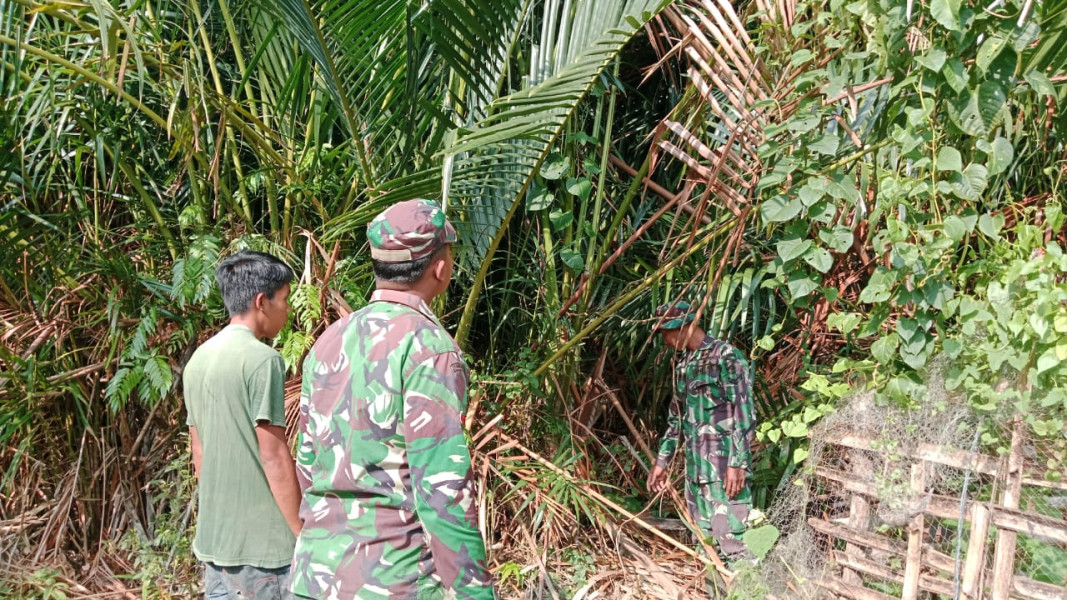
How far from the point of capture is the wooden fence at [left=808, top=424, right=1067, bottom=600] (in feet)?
7.20

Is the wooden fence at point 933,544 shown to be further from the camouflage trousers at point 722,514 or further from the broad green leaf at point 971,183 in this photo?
the camouflage trousers at point 722,514

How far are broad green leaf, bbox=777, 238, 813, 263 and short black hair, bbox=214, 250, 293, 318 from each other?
145 centimetres

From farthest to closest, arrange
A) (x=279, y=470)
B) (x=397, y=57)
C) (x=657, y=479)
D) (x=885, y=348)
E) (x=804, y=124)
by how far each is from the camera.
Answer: (x=657, y=479) < (x=397, y=57) < (x=885, y=348) < (x=804, y=124) < (x=279, y=470)

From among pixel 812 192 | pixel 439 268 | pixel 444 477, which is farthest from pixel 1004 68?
pixel 444 477

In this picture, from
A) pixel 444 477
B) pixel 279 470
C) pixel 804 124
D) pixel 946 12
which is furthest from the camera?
pixel 804 124

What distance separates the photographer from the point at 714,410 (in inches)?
156

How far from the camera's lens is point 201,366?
2148 millimetres

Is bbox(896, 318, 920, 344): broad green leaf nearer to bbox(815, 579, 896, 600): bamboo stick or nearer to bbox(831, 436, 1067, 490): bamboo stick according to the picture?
bbox(831, 436, 1067, 490): bamboo stick

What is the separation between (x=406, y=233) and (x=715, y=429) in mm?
2737

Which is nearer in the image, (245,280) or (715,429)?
(245,280)

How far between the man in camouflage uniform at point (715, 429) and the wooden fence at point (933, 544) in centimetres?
104

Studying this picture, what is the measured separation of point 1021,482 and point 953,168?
851 mm

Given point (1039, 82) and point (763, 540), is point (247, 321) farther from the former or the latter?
point (1039, 82)

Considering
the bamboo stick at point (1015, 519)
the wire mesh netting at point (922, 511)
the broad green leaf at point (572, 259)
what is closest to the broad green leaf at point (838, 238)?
the wire mesh netting at point (922, 511)
